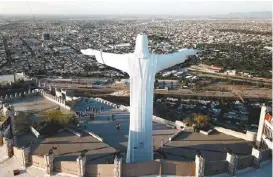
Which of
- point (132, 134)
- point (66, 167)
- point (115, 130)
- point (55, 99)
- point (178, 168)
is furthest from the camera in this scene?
point (55, 99)

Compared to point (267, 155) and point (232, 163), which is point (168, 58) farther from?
point (267, 155)

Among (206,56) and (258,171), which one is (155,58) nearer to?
(258,171)

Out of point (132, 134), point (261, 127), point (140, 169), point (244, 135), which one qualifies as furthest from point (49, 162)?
point (244, 135)

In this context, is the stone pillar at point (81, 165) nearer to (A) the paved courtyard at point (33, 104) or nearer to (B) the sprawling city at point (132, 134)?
(B) the sprawling city at point (132, 134)

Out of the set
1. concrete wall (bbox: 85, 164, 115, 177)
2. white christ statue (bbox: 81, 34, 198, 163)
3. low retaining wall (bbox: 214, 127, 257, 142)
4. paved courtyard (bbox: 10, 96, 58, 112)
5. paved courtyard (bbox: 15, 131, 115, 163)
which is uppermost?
white christ statue (bbox: 81, 34, 198, 163)

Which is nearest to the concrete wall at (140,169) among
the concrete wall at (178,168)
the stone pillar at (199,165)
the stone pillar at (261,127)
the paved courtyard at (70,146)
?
the concrete wall at (178,168)

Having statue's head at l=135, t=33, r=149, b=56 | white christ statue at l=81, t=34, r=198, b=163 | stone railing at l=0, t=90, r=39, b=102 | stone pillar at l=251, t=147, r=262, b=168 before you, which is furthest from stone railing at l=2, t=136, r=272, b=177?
stone railing at l=0, t=90, r=39, b=102

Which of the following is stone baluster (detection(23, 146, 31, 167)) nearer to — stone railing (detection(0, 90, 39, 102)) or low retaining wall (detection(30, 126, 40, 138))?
low retaining wall (detection(30, 126, 40, 138))
